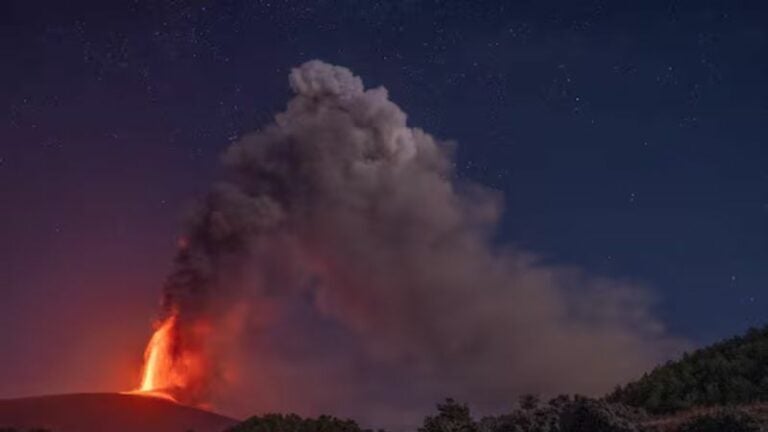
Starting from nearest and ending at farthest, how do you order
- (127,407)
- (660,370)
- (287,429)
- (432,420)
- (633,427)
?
(633,427), (432,420), (287,429), (660,370), (127,407)

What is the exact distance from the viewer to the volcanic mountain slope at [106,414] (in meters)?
75.7

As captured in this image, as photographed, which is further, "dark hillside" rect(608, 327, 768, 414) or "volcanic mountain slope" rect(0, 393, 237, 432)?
"volcanic mountain slope" rect(0, 393, 237, 432)

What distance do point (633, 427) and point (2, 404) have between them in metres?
72.6

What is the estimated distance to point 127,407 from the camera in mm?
82062

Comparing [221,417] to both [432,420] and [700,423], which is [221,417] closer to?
[432,420]

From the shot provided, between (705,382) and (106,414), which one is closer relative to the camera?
(705,382)

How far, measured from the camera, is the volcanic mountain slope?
248 ft

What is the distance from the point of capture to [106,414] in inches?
3125

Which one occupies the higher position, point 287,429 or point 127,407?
point 127,407

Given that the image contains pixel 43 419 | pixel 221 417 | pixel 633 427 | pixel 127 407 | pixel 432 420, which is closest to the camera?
pixel 633 427

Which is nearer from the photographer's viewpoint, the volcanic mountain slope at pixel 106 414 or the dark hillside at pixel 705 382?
the dark hillside at pixel 705 382

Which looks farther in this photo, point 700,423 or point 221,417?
point 221,417

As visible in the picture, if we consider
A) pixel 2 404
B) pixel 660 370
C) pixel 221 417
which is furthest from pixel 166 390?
pixel 660 370

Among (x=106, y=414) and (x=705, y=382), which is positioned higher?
(x=106, y=414)
